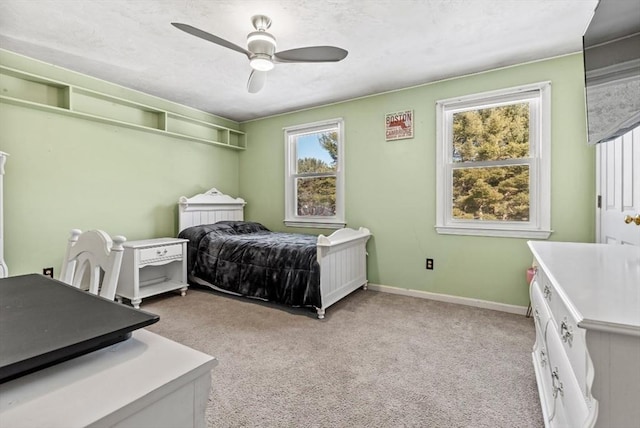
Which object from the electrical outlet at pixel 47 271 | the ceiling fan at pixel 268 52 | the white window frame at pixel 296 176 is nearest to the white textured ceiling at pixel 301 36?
the ceiling fan at pixel 268 52

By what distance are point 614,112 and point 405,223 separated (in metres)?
2.20

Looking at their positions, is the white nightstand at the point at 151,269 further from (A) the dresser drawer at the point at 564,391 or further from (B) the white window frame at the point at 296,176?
(A) the dresser drawer at the point at 564,391

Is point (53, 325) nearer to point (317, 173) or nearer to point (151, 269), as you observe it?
point (151, 269)

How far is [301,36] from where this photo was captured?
2426 mm

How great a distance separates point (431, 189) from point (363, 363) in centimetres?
204

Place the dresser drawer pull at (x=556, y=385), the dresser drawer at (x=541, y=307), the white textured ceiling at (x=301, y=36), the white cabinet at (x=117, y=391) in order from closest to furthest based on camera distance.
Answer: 1. the white cabinet at (x=117, y=391)
2. the dresser drawer pull at (x=556, y=385)
3. the dresser drawer at (x=541, y=307)
4. the white textured ceiling at (x=301, y=36)

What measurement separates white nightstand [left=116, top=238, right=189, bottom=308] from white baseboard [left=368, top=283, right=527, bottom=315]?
7.48 ft

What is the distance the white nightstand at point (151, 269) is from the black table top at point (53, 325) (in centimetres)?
235

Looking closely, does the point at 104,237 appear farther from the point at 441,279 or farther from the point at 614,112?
the point at 441,279

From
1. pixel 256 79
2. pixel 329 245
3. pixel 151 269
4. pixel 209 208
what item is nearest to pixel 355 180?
pixel 329 245

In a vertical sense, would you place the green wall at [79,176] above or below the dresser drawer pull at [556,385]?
above

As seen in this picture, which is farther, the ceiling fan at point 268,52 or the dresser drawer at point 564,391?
the ceiling fan at point 268,52

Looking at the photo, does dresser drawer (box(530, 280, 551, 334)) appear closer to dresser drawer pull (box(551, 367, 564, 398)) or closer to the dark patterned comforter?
dresser drawer pull (box(551, 367, 564, 398))

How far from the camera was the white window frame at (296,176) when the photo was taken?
3.93 meters
